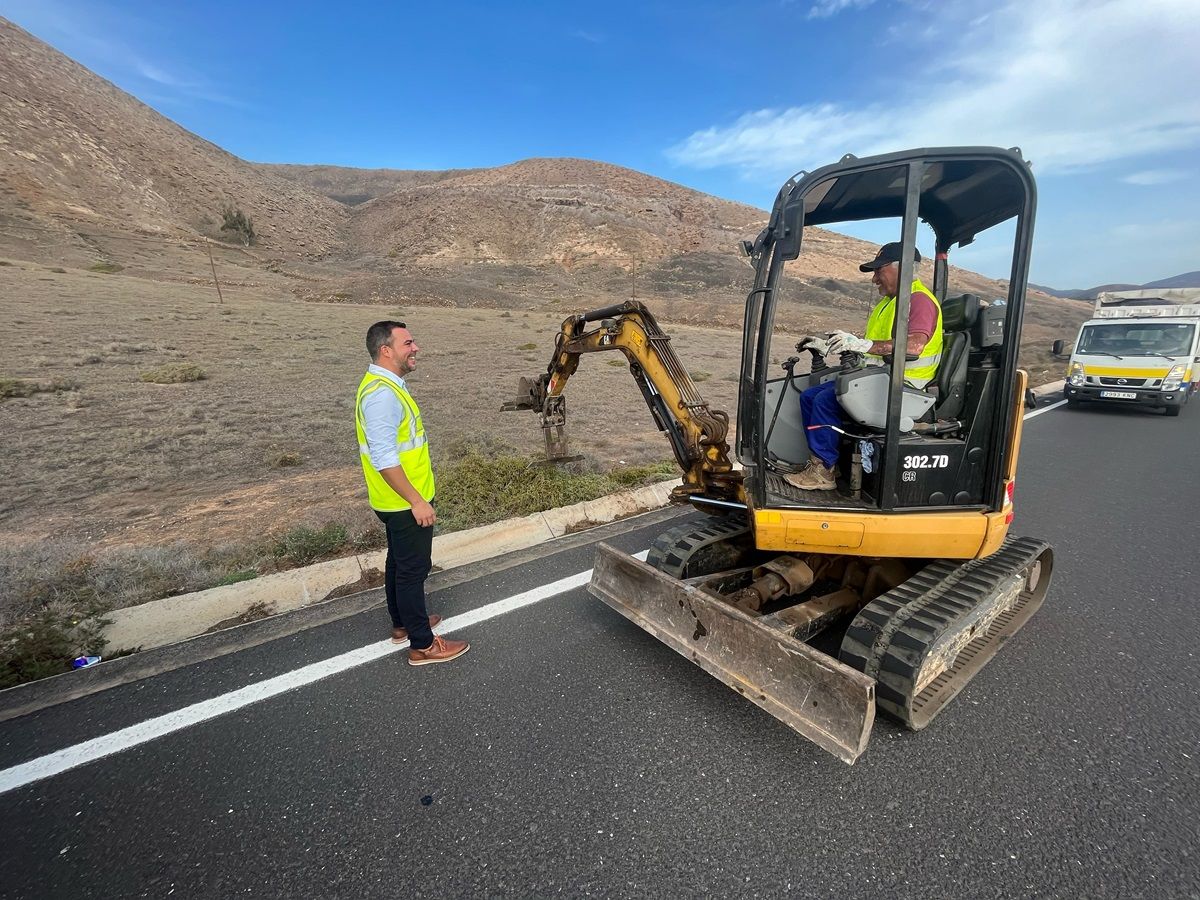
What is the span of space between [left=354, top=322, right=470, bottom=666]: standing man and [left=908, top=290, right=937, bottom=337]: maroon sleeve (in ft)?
9.30

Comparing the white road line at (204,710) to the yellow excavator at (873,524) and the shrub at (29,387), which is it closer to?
the yellow excavator at (873,524)

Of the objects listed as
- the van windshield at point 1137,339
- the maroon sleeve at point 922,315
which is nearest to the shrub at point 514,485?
the maroon sleeve at point 922,315

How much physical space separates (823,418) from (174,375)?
13.8 meters

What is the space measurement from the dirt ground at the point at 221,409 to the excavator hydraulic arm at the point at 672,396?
114 inches

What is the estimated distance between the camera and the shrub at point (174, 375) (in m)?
11.9

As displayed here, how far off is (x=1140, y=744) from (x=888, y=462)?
1704mm

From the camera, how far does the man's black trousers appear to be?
3.24 m

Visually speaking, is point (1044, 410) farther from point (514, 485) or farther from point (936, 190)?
point (514, 485)

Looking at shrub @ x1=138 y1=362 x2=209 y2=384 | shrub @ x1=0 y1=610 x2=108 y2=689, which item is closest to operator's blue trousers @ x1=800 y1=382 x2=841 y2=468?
shrub @ x1=0 y1=610 x2=108 y2=689

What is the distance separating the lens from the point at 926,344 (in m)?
3.14

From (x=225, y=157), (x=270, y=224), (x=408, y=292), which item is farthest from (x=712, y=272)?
(x=225, y=157)

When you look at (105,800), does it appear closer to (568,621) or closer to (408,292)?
(568,621)

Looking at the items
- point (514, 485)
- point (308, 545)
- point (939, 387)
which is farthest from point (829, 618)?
point (308, 545)

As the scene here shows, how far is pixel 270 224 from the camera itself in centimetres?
6325
